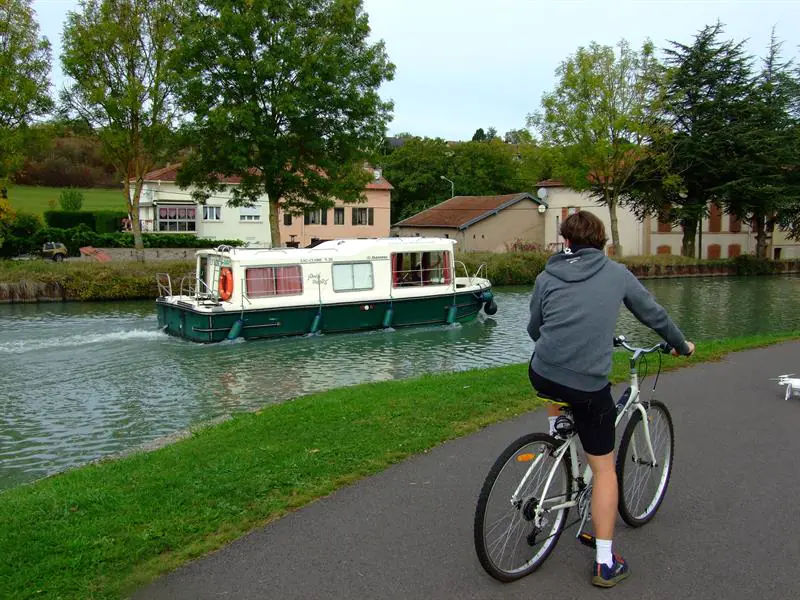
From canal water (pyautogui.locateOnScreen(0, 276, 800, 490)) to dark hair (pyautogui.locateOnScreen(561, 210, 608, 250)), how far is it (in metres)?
7.33

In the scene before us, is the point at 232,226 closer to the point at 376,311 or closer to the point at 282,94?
the point at 282,94

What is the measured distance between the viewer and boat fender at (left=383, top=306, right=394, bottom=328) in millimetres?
23394

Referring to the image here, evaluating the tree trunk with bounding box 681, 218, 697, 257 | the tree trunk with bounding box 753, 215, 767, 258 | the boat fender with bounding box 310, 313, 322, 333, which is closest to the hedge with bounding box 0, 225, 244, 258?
the boat fender with bounding box 310, 313, 322, 333

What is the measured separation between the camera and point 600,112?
47.1 m

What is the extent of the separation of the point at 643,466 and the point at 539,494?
1.13 meters

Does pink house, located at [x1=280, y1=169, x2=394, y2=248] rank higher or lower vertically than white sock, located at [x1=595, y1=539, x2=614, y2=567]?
higher

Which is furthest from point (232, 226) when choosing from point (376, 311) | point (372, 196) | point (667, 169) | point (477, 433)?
point (477, 433)

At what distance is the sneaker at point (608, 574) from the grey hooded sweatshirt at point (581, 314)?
95cm

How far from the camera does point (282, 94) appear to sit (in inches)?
1284

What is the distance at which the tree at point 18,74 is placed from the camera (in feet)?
106

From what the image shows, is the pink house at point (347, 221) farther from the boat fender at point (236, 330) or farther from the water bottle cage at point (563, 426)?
the water bottle cage at point (563, 426)

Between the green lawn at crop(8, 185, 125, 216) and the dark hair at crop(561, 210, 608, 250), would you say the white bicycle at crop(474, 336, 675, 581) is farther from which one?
the green lawn at crop(8, 185, 125, 216)

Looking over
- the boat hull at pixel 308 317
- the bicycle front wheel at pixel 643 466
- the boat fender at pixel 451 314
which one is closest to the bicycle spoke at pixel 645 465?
the bicycle front wheel at pixel 643 466

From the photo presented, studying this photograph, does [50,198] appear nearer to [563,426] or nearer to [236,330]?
[236,330]
